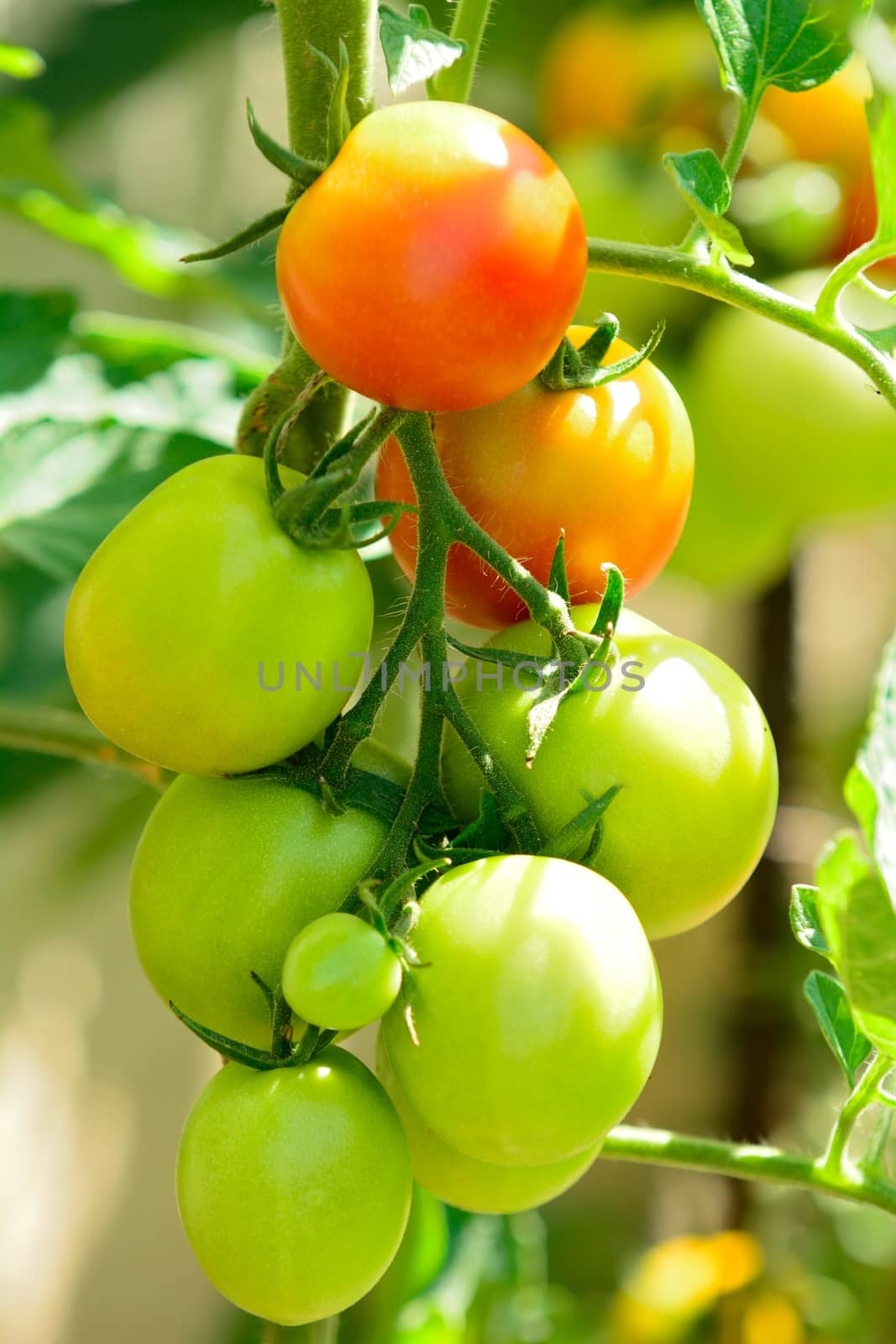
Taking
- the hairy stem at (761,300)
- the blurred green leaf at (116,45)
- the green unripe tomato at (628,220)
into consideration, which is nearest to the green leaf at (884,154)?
the hairy stem at (761,300)

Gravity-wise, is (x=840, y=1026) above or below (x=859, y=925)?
below

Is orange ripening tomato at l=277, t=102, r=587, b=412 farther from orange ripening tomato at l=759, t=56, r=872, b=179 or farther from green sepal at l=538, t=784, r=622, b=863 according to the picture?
orange ripening tomato at l=759, t=56, r=872, b=179

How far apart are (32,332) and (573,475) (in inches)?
12.3

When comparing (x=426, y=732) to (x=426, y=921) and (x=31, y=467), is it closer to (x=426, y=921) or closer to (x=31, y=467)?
(x=426, y=921)

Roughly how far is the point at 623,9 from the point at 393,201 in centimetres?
64

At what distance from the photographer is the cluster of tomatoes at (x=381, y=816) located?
0.88ft

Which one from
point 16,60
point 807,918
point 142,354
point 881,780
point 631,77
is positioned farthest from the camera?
point 631,77

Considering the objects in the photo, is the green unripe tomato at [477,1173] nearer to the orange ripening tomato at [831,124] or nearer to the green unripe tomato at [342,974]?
the green unripe tomato at [342,974]

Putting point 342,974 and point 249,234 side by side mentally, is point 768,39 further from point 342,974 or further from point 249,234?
point 342,974

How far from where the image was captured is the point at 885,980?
10.5 inches

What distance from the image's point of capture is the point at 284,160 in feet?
0.93

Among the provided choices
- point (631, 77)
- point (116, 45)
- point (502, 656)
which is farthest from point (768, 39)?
point (116, 45)

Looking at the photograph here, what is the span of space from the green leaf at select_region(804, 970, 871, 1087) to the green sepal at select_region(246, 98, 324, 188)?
248 mm

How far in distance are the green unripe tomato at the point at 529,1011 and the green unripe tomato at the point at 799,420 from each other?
39 cm
